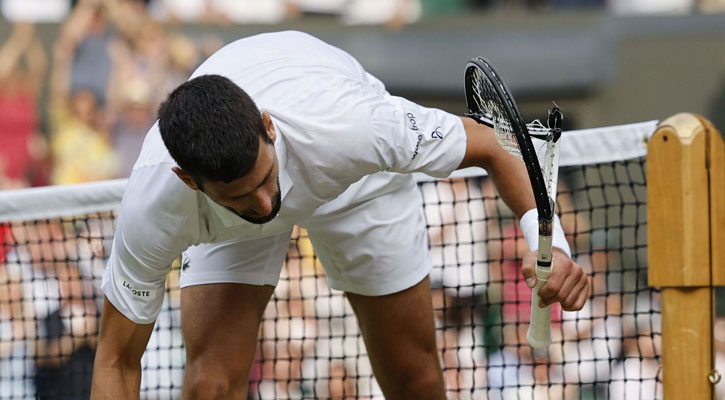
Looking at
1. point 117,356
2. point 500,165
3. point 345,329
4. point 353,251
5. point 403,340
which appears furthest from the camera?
point 345,329

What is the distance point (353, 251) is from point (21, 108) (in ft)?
16.7

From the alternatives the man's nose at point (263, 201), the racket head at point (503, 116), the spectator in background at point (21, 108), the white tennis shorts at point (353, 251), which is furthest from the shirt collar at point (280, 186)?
the spectator in background at point (21, 108)

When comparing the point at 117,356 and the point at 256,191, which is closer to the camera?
the point at 256,191

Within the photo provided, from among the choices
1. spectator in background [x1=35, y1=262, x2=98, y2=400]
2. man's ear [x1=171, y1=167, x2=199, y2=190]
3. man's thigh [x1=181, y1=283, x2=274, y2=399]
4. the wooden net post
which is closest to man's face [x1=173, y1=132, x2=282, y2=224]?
man's ear [x1=171, y1=167, x2=199, y2=190]

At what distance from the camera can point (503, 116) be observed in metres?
2.79

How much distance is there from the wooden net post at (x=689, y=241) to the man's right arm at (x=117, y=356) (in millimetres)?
1497

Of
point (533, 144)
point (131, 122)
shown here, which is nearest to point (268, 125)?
point (533, 144)

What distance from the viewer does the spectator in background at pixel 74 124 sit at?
7340 mm

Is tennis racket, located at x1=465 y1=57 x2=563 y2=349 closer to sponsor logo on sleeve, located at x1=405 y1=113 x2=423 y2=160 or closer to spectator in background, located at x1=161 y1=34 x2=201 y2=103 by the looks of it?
sponsor logo on sleeve, located at x1=405 y1=113 x2=423 y2=160

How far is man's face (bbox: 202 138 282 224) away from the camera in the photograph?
8.40 feet

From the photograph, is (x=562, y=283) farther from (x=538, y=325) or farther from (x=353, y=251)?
(x=353, y=251)

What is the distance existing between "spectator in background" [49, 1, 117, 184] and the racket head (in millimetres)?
4742

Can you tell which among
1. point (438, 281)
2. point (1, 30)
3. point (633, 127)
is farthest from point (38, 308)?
point (633, 127)

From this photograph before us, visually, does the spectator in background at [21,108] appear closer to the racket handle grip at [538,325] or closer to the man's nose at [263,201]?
the man's nose at [263,201]
